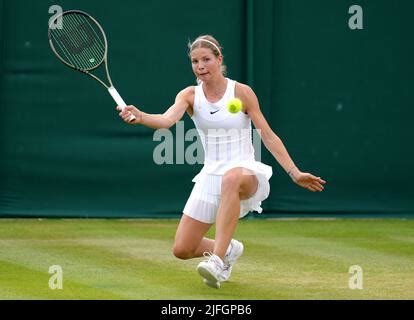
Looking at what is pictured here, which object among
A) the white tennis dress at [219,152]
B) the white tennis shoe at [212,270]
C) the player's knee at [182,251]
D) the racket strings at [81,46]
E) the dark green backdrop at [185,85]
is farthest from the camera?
the dark green backdrop at [185,85]

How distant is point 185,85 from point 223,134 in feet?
12.6

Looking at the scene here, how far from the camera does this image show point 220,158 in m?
6.89

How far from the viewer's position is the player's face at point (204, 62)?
22.2 ft

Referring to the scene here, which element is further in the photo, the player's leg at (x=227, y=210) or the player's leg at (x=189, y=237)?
the player's leg at (x=189, y=237)

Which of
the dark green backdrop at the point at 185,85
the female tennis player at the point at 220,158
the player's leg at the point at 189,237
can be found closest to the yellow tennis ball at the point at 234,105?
the female tennis player at the point at 220,158

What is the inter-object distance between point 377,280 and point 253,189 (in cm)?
99

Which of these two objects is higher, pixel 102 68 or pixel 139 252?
pixel 102 68

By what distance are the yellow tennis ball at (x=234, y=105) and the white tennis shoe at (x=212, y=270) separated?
2.99ft

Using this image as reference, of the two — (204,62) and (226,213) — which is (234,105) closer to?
(204,62)

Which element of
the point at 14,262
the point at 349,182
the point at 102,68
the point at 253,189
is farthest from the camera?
the point at 349,182

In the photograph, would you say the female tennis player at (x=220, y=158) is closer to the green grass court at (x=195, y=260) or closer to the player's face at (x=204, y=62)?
the player's face at (x=204, y=62)
